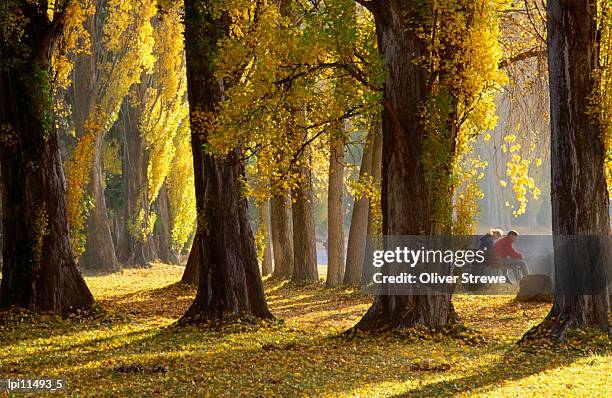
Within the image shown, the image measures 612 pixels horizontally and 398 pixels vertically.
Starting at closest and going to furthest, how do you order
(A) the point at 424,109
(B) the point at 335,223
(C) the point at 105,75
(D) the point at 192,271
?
1. (A) the point at 424,109
2. (B) the point at 335,223
3. (D) the point at 192,271
4. (C) the point at 105,75

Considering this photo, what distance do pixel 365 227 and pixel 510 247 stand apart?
10.8ft

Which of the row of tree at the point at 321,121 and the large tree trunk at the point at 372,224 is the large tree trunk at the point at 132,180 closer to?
the large tree trunk at the point at 372,224

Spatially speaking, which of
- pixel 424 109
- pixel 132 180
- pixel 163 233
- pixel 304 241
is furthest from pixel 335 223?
pixel 163 233

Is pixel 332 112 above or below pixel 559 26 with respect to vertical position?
below

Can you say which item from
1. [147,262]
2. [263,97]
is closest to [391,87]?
[263,97]

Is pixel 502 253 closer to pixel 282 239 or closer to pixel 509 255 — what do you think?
pixel 509 255

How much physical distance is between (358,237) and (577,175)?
31.2 ft

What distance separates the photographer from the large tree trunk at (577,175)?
10.9 meters

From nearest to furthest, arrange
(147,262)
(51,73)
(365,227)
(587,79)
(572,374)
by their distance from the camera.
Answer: (572,374) → (587,79) → (51,73) → (365,227) → (147,262)

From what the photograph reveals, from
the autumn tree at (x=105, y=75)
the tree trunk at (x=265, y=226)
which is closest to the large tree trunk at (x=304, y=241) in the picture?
the tree trunk at (x=265, y=226)

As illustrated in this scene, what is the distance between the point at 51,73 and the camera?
47.0ft

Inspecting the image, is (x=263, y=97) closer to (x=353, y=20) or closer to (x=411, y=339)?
(x=353, y=20)

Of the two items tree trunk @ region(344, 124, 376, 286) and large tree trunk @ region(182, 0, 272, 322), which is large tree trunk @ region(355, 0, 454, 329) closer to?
large tree trunk @ region(182, 0, 272, 322)

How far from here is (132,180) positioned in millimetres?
31031
